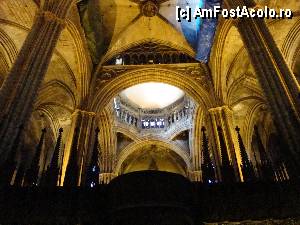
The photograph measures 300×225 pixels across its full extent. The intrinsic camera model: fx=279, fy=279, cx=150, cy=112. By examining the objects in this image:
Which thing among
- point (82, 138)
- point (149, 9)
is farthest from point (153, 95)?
point (82, 138)

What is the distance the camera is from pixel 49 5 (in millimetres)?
8984

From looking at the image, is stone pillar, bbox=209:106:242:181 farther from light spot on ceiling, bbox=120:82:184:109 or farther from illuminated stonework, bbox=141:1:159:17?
light spot on ceiling, bbox=120:82:184:109

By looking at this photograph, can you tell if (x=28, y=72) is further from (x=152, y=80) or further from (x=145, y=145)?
(x=145, y=145)

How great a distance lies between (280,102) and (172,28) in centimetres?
990

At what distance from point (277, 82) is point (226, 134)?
16.9 ft

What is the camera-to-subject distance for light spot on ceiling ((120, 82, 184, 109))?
23297 millimetres

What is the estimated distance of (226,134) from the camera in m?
12.0

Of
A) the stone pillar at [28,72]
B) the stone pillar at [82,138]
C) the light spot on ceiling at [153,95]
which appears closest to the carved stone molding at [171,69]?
the stone pillar at [82,138]

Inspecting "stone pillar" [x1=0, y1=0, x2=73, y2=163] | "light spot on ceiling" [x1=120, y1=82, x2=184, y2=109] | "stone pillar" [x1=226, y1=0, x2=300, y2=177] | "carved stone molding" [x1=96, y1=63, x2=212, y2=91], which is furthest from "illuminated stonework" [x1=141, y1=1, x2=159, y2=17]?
"light spot on ceiling" [x1=120, y1=82, x2=184, y2=109]

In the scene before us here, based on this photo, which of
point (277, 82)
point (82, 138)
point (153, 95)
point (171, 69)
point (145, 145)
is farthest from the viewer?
point (153, 95)

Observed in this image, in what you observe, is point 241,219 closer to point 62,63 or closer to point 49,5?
point 49,5

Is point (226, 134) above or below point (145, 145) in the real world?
below

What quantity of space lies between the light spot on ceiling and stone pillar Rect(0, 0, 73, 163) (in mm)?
14242

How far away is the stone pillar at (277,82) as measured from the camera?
6.11 meters
